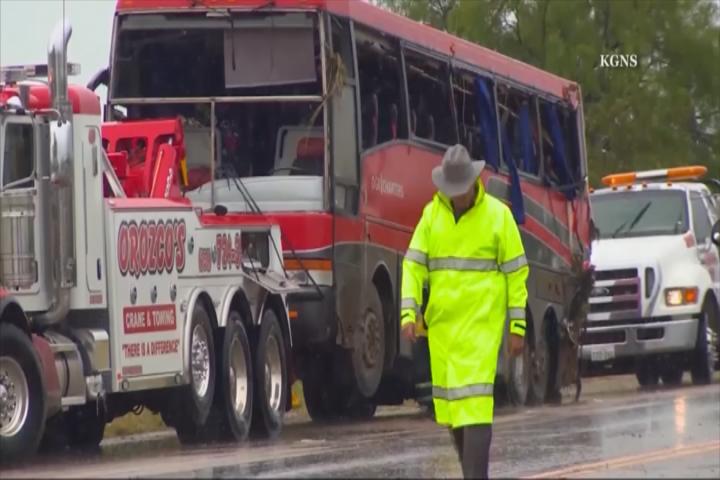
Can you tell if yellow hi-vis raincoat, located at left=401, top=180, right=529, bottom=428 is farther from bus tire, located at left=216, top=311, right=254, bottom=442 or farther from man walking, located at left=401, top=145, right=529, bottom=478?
bus tire, located at left=216, top=311, right=254, bottom=442

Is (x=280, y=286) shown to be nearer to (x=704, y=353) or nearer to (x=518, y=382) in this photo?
(x=518, y=382)

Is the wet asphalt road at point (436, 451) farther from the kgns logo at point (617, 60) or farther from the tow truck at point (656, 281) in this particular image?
the kgns logo at point (617, 60)

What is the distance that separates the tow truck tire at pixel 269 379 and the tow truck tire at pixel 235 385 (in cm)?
13

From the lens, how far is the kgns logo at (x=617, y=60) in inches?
1650

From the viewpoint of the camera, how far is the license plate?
26188 mm

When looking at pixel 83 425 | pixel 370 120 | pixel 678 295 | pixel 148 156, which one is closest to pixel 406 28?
pixel 370 120

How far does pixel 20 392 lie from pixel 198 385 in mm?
2250

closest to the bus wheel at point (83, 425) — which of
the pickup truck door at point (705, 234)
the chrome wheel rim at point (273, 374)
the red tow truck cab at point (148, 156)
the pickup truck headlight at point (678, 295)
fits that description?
the chrome wheel rim at point (273, 374)

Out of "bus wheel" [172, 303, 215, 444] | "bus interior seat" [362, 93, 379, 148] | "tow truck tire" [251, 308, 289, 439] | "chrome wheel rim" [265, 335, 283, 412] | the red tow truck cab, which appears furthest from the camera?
"bus interior seat" [362, 93, 379, 148]

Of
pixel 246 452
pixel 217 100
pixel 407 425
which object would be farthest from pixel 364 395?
pixel 246 452

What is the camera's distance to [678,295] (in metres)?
26.1

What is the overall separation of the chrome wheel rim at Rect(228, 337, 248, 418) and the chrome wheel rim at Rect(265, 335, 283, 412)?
16.8 inches

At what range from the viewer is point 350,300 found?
700 inches

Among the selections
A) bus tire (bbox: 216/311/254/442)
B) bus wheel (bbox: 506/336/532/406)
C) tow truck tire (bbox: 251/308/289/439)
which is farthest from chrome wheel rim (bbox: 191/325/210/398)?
bus wheel (bbox: 506/336/532/406)
